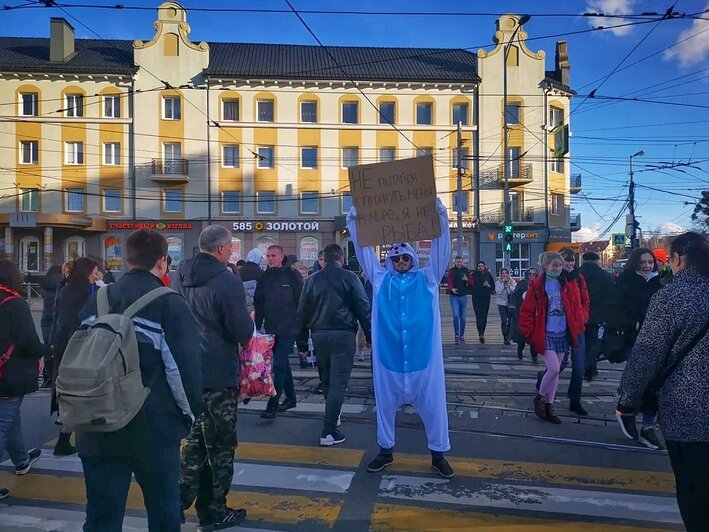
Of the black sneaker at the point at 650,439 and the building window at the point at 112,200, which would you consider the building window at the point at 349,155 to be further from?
the black sneaker at the point at 650,439

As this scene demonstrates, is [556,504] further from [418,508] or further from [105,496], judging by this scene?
[105,496]

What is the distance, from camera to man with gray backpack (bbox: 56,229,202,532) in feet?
8.54

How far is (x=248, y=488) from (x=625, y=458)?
3336mm

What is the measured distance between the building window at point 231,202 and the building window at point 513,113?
60.0ft

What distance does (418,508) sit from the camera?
Result: 4258 mm

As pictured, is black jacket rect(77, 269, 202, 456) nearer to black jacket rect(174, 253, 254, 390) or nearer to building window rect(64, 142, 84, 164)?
black jacket rect(174, 253, 254, 390)

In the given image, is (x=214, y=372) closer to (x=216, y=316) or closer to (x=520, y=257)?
(x=216, y=316)

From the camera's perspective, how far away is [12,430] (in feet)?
16.1

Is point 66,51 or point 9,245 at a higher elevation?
point 66,51

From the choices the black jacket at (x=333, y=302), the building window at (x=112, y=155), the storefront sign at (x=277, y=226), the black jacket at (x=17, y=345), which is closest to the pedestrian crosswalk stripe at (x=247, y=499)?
the black jacket at (x=17, y=345)

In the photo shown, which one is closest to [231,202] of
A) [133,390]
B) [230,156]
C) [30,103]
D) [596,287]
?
[230,156]

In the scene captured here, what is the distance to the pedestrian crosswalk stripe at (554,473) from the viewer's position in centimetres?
477

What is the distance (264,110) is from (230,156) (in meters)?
3.69

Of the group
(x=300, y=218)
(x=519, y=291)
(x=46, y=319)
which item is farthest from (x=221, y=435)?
(x=300, y=218)
